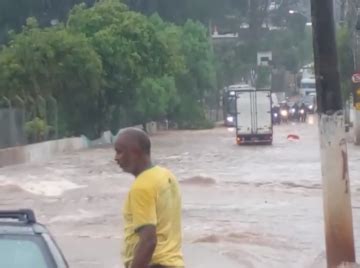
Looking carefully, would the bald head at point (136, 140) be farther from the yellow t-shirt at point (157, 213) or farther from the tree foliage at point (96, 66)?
the tree foliage at point (96, 66)

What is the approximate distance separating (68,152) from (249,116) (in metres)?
9.93

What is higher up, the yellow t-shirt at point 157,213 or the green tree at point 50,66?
the green tree at point 50,66

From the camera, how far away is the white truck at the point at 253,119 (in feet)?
192

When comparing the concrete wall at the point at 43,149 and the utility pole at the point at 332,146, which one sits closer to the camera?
the utility pole at the point at 332,146

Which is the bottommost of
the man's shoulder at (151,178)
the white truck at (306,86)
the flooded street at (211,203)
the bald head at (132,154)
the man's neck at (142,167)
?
the flooded street at (211,203)

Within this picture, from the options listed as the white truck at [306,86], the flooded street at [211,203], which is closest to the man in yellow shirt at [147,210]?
the flooded street at [211,203]

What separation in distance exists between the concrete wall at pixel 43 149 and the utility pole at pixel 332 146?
29.9 m

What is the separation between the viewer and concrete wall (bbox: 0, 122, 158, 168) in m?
44.3

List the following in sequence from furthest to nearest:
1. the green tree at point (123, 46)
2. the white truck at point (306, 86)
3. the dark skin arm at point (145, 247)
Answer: the white truck at point (306, 86)
the green tree at point (123, 46)
the dark skin arm at point (145, 247)

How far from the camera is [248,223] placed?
23172 millimetres

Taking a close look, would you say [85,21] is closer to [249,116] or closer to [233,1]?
[249,116]

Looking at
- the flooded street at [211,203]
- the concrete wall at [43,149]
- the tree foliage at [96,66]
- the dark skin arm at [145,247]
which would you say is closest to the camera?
the dark skin arm at [145,247]

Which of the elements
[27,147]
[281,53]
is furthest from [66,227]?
[281,53]

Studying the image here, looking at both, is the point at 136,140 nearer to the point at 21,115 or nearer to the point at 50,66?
the point at 21,115
